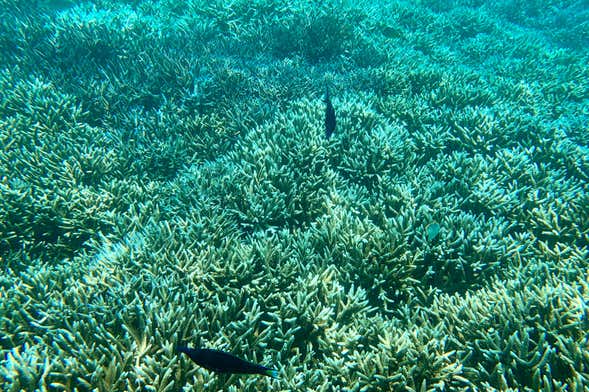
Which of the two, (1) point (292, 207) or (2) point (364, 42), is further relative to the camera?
(2) point (364, 42)

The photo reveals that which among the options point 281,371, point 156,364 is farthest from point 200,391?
point 281,371

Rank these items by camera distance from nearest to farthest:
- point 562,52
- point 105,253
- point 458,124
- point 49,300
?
point 49,300 → point 105,253 → point 458,124 → point 562,52

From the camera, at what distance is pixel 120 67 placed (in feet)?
23.6

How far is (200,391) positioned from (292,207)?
7.88ft

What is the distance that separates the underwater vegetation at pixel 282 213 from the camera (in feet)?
8.75

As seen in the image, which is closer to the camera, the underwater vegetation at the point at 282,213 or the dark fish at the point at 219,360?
the dark fish at the point at 219,360

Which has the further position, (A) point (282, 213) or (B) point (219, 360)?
(A) point (282, 213)

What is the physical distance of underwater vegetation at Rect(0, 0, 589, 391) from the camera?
267cm

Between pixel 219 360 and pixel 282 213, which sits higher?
pixel 282 213

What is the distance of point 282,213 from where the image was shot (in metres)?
4.18

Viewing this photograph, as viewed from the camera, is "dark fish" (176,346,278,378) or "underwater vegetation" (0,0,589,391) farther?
"underwater vegetation" (0,0,589,391)

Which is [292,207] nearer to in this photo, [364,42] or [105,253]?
[105,253]

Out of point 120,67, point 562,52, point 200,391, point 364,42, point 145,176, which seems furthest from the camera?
point 562,52

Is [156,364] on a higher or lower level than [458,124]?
lower
